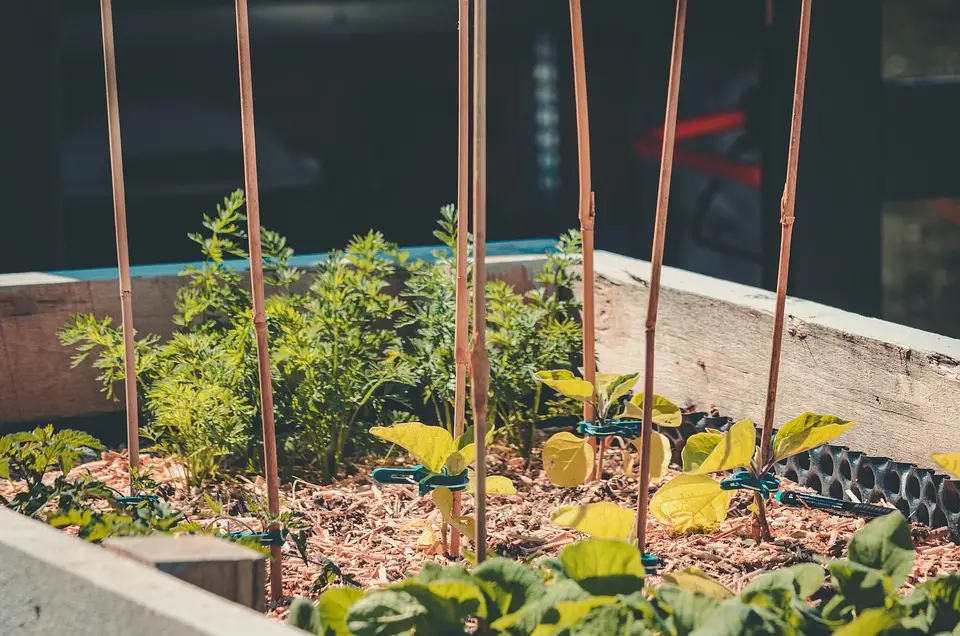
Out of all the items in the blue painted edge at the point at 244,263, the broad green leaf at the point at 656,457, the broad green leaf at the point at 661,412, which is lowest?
the broad green leaf at the point at 656,457

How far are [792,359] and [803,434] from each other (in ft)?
1.62

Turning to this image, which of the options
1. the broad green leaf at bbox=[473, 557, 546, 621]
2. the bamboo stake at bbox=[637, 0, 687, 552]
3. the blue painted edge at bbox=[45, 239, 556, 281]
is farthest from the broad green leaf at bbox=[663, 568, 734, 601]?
the blue painted edge at bbox=[45, 239, 556, 281]

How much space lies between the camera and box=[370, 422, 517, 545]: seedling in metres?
2.30

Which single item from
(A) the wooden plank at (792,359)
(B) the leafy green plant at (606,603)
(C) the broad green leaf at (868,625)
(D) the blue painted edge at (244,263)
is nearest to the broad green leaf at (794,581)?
(B) the leafy green plant at (606,603)

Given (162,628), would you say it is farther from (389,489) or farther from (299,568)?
(389,489)

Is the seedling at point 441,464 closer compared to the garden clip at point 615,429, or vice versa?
the seedling at point 441,464

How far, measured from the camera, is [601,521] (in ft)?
6.71

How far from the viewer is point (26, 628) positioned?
1779 millimetres

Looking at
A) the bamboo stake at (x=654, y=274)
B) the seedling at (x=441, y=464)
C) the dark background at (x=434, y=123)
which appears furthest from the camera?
the dark background at (x=434, y=123)

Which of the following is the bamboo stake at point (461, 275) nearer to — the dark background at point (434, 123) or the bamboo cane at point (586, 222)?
the bamboo cane at point (586, 222)

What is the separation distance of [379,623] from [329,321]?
152 centimetres

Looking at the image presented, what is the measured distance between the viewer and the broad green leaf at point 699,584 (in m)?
1.93

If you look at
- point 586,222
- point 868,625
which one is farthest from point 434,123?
point 868,625

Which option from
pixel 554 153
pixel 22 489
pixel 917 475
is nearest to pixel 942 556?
pixel 917 475
